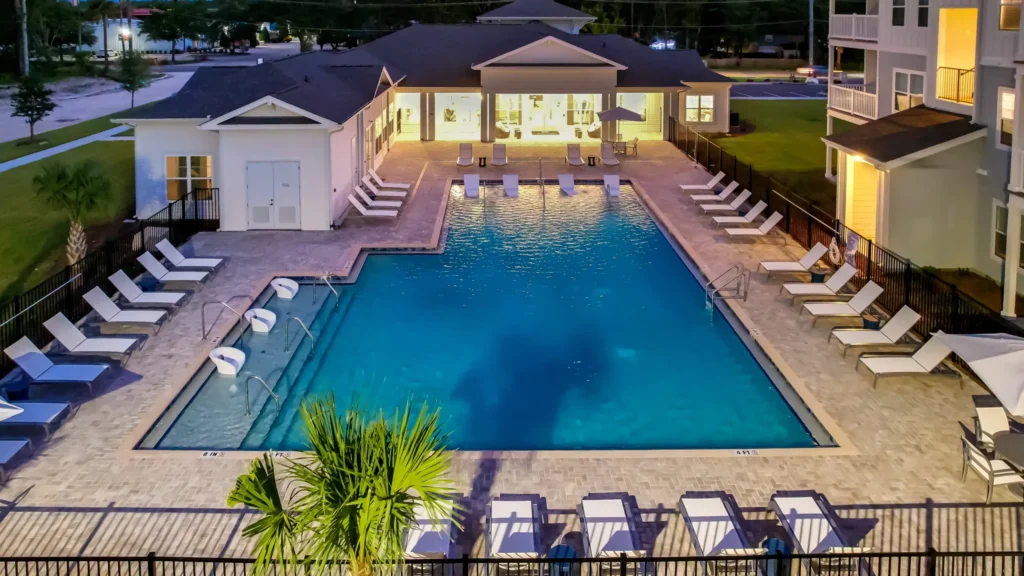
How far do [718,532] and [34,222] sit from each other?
25.5 meters

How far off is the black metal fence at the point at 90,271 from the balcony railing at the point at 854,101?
59.4ft

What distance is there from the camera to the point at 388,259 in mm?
23703

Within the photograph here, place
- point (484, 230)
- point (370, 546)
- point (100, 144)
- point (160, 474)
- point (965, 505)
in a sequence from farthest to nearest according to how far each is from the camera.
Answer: point (100, 144) → point (484, 230) → point (160, 474) → point (965, 505) → point (370, 546)

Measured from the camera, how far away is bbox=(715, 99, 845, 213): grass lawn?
1315 inches

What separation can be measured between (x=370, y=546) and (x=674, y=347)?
34.6ft

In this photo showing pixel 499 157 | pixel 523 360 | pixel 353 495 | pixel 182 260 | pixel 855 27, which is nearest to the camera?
pixel 353 495

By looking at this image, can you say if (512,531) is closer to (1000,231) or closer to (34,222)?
(1000,231)

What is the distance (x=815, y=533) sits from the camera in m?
10.3

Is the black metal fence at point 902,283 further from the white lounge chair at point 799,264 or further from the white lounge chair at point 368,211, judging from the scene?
the white lounge chair at point 368,211

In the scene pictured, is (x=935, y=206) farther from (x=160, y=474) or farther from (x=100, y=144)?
(x=100, y=144)

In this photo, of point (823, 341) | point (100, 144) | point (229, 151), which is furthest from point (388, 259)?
point (100, 144)

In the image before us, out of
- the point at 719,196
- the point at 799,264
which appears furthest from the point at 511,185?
the point at 799,264

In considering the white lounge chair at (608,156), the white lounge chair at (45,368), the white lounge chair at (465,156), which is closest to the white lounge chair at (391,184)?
the white lounge chair at (465,156)

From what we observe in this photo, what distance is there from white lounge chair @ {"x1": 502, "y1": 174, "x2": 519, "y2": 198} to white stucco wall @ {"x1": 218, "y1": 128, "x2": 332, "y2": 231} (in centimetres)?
757
